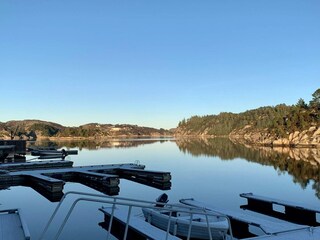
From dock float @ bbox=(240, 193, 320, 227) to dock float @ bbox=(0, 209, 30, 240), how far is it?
49.1ft

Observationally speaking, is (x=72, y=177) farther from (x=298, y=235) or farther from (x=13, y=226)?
(x=298, y=235)

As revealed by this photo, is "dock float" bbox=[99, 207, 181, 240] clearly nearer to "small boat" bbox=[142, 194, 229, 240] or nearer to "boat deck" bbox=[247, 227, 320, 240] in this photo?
"small boat" bbox=[142, 194, 229, 240]

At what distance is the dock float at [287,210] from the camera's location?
755 inches

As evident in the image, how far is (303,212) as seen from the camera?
19.7 meters

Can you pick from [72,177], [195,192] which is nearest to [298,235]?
[195,192]

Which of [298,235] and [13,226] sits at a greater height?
[13,226]

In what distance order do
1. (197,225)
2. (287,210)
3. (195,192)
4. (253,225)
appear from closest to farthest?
(197,225)
(253,225)
(287,210)
(195,192)

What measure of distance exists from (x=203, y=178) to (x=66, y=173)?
1577 centimetres

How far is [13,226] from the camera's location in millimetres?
13844

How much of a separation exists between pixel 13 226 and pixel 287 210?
15813 millimetres

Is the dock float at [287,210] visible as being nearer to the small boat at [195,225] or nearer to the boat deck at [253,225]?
the boat deck at [253,225]

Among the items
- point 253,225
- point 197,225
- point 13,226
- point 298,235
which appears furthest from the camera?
point 253,225

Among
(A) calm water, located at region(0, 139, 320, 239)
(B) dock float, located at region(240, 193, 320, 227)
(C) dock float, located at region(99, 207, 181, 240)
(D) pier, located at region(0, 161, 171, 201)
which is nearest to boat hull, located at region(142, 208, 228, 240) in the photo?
(C) dock float, located at region(99, 207, 181, 240)

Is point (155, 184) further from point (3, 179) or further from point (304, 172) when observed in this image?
point (304, 172)
